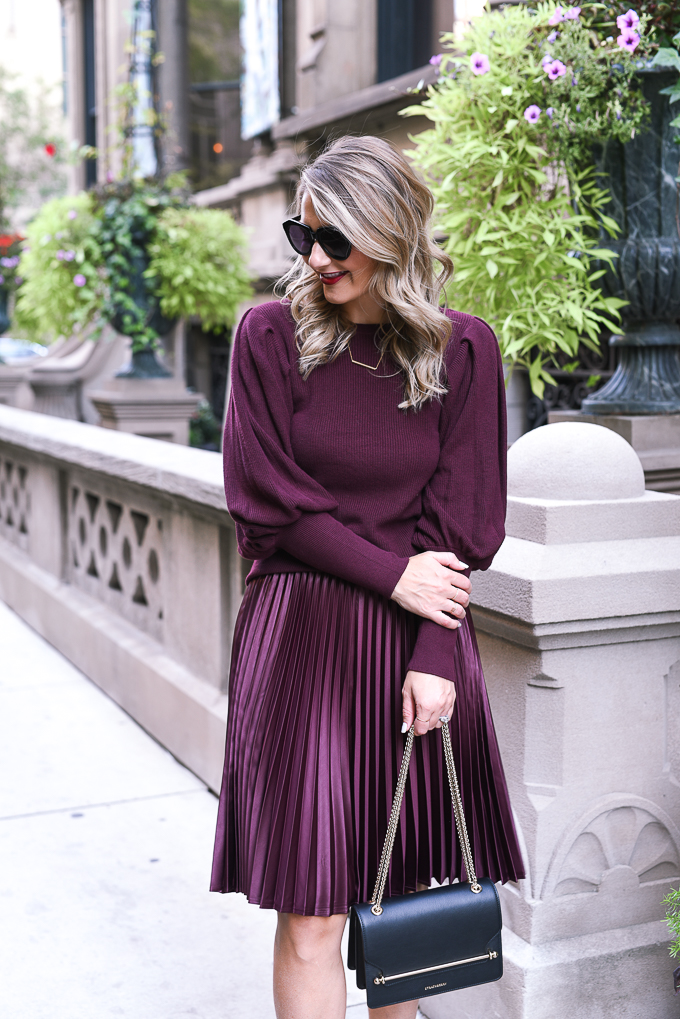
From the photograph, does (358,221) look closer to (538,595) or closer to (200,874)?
(538,595)

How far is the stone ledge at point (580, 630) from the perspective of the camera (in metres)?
2.40

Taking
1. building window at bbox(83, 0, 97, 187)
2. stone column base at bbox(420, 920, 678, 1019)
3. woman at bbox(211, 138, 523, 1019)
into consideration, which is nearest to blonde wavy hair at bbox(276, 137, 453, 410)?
woman at bbox(211, 138, 523, 1019)

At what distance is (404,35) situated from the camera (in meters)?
10.3

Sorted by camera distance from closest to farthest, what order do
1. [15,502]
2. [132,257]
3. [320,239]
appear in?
[320,239], [15,502], [132,257]

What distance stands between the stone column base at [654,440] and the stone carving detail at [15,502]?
4.78 m

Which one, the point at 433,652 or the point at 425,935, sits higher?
the point at 433,652

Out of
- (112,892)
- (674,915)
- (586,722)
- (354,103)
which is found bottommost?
(112,892)

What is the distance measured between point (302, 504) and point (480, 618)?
2.67 ft

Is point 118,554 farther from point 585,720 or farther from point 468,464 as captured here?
point 468,464

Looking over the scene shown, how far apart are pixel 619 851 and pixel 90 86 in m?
20.0

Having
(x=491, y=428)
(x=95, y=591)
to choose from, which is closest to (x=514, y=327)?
(x=491, y=428)

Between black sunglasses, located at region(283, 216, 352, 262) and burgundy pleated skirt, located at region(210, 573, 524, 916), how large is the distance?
61 cm

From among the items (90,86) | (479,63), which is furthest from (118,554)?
(90,86)

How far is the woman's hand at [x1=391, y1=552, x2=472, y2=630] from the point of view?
1.97m
